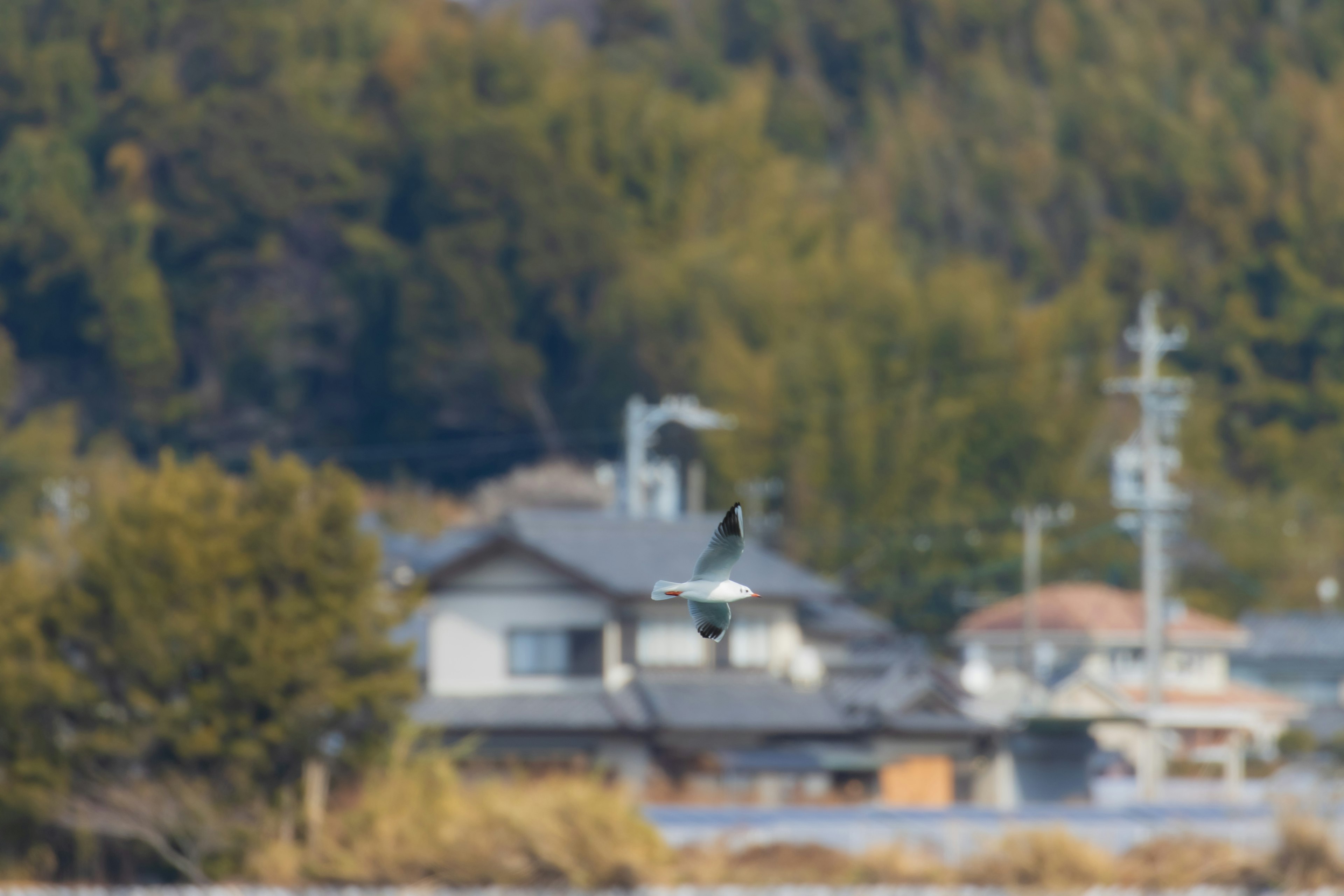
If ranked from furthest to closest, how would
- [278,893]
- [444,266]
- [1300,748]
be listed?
[444,266], [1300,748], [278,893]

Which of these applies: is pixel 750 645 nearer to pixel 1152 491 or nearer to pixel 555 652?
pixel 555 652

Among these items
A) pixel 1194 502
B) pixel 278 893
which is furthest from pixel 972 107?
pixel 278 893

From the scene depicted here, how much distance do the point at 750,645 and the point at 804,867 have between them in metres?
11.3

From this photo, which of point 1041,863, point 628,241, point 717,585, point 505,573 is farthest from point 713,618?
point 628,241

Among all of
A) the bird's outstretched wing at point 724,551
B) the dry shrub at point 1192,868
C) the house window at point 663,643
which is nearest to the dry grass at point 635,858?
the dry shrub at point 1192,868

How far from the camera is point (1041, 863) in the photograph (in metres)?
16.5

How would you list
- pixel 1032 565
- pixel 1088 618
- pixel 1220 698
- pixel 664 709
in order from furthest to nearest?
pixel 1088 618 → pixel 1220 698 → pixel 1032 565 → pixel 664 709

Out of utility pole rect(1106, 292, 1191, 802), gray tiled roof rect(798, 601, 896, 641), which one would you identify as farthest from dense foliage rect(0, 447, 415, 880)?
utility pole rect(1106, 292, 1191, 802)

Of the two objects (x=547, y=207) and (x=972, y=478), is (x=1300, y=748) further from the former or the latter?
(x=547, y=207)

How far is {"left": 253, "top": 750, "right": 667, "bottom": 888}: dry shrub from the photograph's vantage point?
658 inches

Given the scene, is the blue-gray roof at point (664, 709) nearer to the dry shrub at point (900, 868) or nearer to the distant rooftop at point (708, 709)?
the distant rooftop at point (708, 709)

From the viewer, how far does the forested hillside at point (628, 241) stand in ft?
186

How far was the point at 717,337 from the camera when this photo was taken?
55594 mm

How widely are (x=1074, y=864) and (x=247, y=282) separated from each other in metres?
56.0
